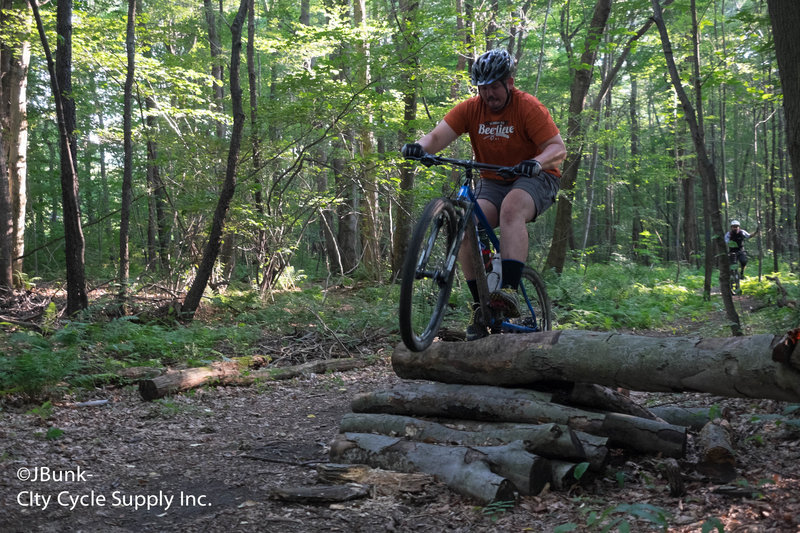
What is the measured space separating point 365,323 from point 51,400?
15.3ft

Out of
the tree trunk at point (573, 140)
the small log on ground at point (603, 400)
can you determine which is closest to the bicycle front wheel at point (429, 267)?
the small log on ground at point (603, 400)

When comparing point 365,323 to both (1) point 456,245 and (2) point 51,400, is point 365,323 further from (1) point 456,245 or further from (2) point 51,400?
(1) point 456,245

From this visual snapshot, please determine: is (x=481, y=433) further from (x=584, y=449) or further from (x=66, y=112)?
(x=66, y=112)

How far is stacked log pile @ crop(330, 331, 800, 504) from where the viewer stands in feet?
10.7

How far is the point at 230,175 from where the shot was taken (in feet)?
31.5

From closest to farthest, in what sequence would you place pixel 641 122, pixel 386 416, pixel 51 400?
1. pixel 386 416
2. pixel 51 400
3. pixel 641 122

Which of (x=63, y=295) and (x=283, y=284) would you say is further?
(x=283, y=284)

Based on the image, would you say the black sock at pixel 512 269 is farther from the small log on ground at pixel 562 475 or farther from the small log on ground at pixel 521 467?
the small log on ground at pixel 562 475

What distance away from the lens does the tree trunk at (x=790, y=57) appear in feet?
13.3

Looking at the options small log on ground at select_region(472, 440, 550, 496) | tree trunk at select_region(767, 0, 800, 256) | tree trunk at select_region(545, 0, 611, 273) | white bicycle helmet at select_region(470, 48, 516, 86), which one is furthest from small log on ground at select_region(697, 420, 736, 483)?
tree trunk at select_region(545, 0, 611, 273)

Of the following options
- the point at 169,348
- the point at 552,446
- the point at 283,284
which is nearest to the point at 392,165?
the point at 283,284

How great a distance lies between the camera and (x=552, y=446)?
11.2ft

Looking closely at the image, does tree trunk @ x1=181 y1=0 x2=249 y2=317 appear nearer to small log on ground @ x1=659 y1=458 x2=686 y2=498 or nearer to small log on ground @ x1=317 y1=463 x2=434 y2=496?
small log on ground @ x1=317 y1=463 x2=434 y2=496

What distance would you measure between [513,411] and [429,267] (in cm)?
115
